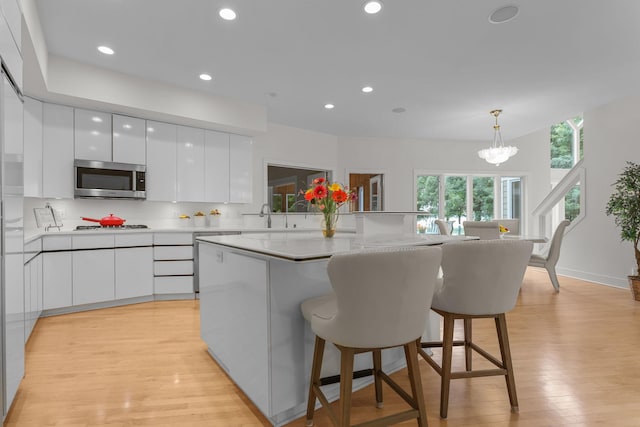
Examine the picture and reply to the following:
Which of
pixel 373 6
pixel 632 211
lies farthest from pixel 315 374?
pixel 632 211

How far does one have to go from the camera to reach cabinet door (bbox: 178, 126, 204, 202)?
177 inches

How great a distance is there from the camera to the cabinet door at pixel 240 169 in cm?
496

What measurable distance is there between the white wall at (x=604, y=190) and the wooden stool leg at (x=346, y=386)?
5.23 metres

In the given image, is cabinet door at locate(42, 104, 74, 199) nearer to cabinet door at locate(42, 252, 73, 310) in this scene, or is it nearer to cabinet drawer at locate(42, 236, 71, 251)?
cabinet drawer at locate(42, 236, 71, 251)

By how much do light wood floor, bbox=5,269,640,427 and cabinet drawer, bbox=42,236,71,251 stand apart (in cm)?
72

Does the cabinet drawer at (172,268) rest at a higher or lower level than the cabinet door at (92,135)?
lower

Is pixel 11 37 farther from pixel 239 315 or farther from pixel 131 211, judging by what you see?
pixel 131 211

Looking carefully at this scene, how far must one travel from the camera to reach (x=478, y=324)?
321 centimetres

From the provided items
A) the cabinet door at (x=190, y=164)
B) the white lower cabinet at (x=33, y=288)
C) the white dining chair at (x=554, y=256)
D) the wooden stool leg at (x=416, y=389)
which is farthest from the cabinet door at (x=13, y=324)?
the white dining chair at (x=554, y=256)

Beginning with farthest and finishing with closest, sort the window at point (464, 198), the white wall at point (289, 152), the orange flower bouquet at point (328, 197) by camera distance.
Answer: the window at point (464, 198) → the white wall at point (289, 152) → the orange flower bouquet at point (328, 197)

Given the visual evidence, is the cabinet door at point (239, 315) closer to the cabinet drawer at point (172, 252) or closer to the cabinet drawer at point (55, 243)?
the cabinet drawer at point (172, 252)

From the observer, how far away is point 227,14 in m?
2.72

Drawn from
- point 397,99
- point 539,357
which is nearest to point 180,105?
point 397,99

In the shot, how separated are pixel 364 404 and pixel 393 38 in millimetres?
2971
